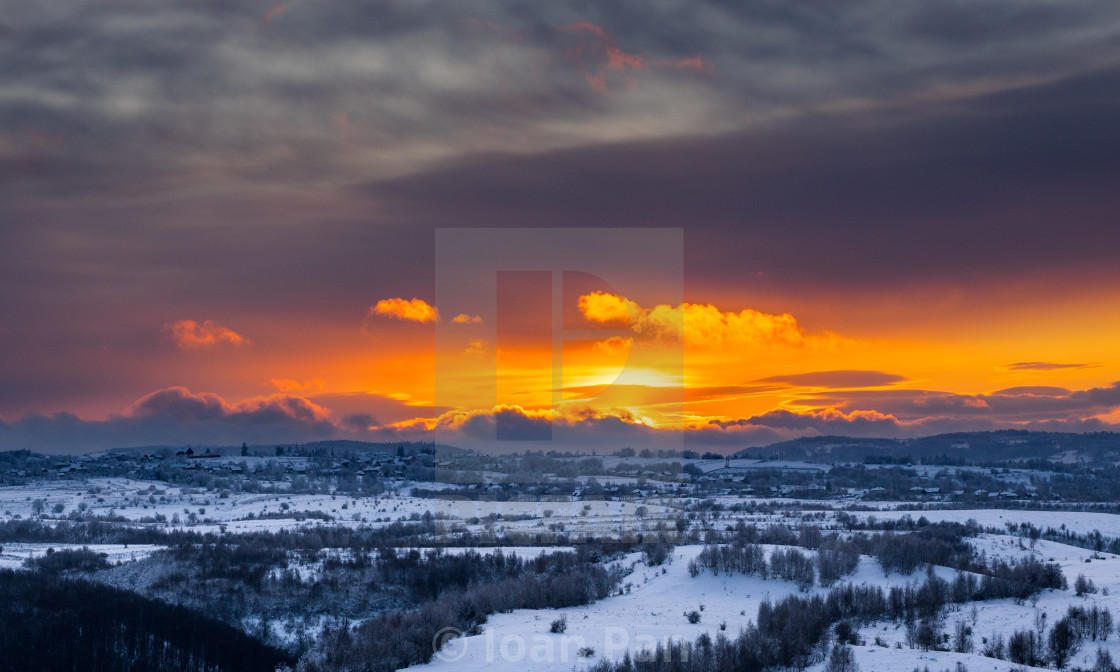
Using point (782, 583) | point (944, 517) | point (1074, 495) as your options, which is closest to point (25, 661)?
point (782, 583)

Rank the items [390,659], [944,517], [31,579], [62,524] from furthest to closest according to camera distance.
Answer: [944,517], [62,524], [31,579], [390,659]

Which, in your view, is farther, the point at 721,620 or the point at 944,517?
the point at 944,517

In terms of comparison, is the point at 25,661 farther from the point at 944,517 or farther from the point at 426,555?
the point at 944,517

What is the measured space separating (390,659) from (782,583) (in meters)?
16.7

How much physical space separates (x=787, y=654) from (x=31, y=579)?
2634 centimetres

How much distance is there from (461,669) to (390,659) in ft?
7.55

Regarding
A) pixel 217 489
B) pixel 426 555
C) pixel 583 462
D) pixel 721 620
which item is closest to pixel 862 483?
pixel 583 462

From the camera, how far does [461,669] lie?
23.0 metres

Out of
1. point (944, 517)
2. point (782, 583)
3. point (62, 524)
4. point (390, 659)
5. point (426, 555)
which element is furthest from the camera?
point (944, 517)

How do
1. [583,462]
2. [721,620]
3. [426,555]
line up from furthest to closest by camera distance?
1. [583,462]
2. [426,555]
3. [721,620]

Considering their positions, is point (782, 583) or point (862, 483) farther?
point (862, 483)

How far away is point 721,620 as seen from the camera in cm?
2841

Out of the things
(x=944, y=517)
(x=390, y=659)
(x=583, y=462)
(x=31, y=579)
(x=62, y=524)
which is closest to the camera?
(x=390, y=659)

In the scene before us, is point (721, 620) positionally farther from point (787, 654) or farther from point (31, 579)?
point (31, 579)
